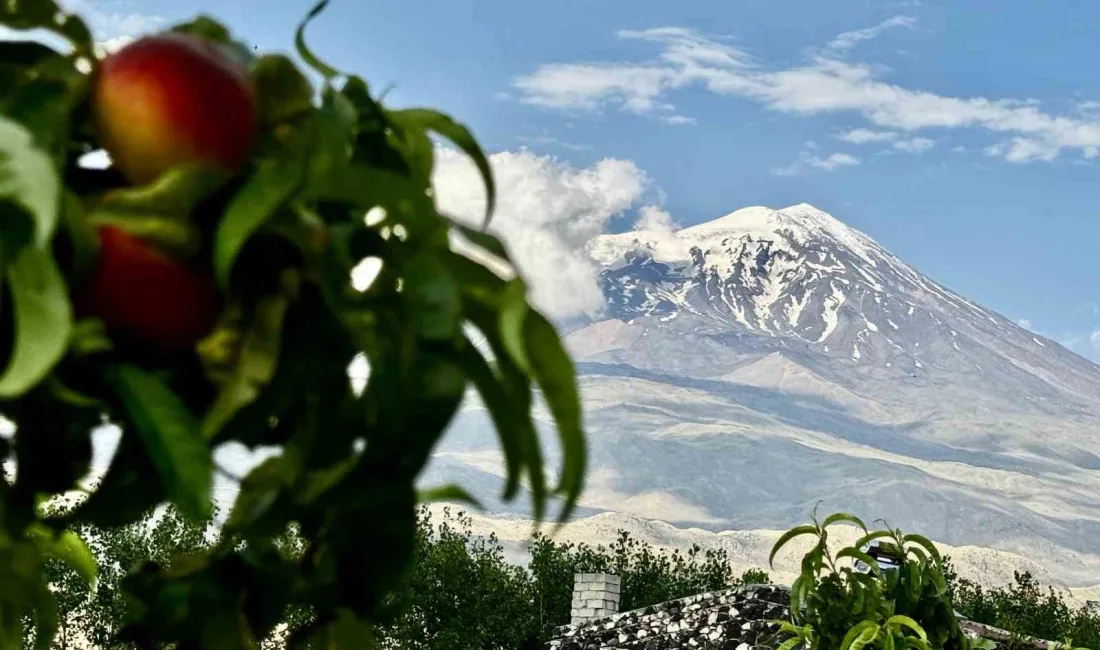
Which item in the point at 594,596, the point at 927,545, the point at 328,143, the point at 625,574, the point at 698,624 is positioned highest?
the point at 328,143

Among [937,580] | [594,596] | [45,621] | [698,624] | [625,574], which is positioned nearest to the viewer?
[45,621]

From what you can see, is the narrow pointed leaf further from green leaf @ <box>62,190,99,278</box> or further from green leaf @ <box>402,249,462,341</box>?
green leaf @ <box>62,190,99,278</box>

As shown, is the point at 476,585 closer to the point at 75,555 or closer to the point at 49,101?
the point at 75,555

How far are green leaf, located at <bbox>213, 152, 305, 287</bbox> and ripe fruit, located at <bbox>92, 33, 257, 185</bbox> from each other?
49 mm

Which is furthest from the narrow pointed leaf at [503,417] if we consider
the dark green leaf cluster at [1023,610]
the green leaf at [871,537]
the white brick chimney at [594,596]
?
the dark green leaf cluster at [1023,610]

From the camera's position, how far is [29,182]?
76 centimetres

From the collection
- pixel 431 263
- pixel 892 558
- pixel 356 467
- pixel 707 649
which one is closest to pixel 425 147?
pixel 431 263

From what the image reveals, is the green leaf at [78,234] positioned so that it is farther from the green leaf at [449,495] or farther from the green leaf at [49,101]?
the green leaf at [449,495]

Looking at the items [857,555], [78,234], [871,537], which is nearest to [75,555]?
[78,234]

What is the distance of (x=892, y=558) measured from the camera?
475cm

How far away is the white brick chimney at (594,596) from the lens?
27.6 metres

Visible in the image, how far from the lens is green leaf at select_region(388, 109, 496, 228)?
962 mm

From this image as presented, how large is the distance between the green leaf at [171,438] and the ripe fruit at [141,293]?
37mm

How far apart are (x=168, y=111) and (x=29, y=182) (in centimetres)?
16
